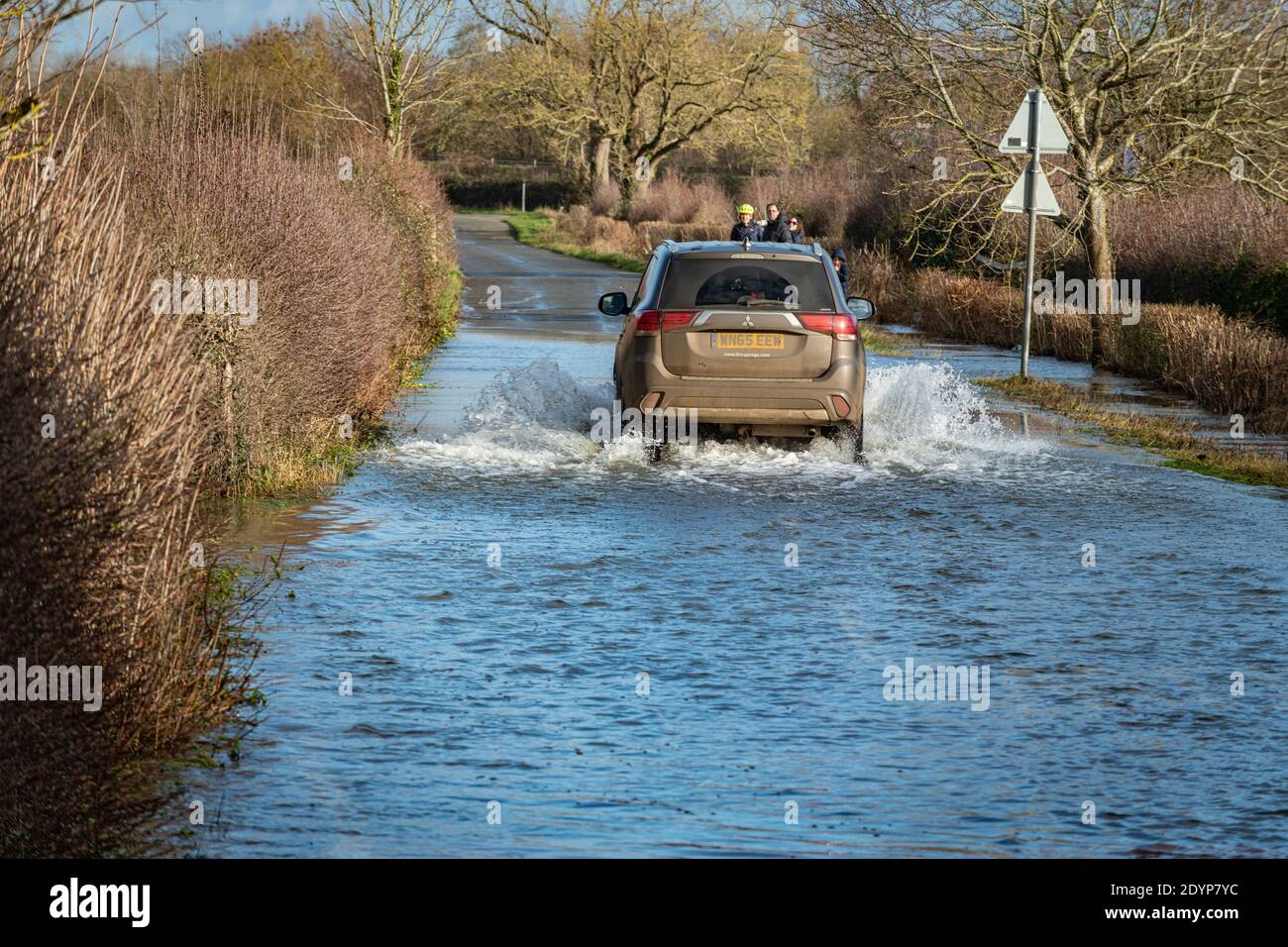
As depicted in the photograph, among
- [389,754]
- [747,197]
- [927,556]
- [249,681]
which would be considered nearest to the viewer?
[389,754]

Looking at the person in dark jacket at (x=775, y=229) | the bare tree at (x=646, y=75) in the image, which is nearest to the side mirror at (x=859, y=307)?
the person in dark jacket at (x=775, y=229)

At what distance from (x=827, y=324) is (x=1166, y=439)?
13.9 ft

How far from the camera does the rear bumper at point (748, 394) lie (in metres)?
14.8

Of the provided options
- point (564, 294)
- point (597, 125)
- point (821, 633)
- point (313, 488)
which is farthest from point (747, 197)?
point (821, 633)

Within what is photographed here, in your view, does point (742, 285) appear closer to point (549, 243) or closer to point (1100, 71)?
point (1100, 71)

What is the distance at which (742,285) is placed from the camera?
15391mm

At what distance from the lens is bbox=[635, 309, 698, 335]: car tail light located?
14.9 metres

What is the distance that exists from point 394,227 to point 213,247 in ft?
35.6

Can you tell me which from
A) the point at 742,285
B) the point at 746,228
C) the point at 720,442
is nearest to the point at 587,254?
the point at 746,228

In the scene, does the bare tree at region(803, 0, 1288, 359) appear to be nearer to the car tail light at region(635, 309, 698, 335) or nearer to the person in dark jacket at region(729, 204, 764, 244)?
the person in dark jacket at region(729, 204, 764, 244)

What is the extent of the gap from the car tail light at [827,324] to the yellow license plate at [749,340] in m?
0.25

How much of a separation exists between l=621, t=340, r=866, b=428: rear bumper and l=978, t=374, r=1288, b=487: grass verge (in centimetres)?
320

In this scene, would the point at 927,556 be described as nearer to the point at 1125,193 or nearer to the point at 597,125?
the point at 1125,193

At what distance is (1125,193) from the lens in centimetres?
2566
